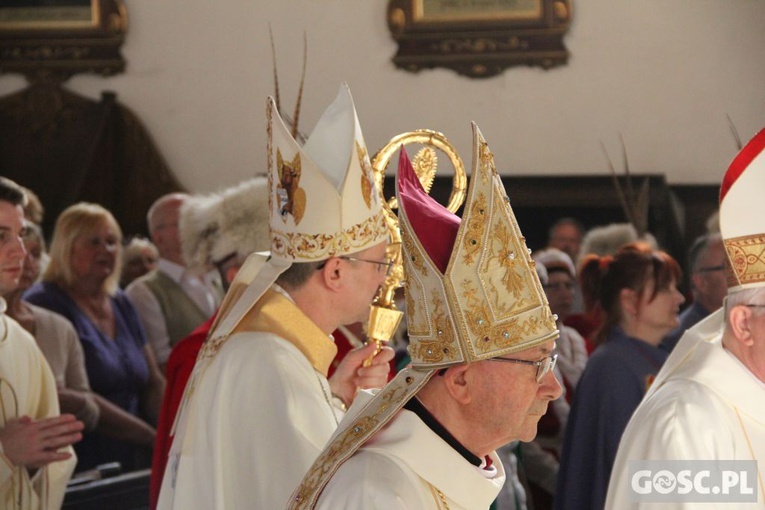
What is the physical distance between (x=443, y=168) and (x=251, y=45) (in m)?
1.65

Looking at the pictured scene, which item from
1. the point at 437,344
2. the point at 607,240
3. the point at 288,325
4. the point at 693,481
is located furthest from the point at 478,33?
the point at 437,344

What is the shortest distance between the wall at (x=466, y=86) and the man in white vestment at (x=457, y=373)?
20.7 ft

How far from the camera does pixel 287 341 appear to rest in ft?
9.59

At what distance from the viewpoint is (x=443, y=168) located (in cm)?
838

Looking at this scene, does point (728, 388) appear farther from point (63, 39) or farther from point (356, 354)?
point (63, 39)

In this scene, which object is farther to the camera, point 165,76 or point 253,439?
point 165,76

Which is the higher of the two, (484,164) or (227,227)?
(484,164)

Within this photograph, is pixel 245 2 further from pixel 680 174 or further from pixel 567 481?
pixel 567 481

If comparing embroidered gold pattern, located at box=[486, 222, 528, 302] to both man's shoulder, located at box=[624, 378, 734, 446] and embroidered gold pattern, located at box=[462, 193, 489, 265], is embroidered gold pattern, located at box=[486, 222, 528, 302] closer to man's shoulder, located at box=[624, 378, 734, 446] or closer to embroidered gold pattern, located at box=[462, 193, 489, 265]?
embroidered gold pattern, located at box=[462, 193, 489, 265]

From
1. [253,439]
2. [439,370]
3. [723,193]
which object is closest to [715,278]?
[723,193]

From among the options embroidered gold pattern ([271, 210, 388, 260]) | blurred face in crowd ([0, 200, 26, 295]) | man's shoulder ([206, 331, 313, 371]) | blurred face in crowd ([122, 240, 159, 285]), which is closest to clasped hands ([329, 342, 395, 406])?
man's shoulder ([206, 331, 313, 371])

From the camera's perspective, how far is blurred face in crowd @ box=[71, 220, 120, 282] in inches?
196

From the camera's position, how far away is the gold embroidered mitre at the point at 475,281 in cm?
200

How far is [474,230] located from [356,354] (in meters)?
1.08
